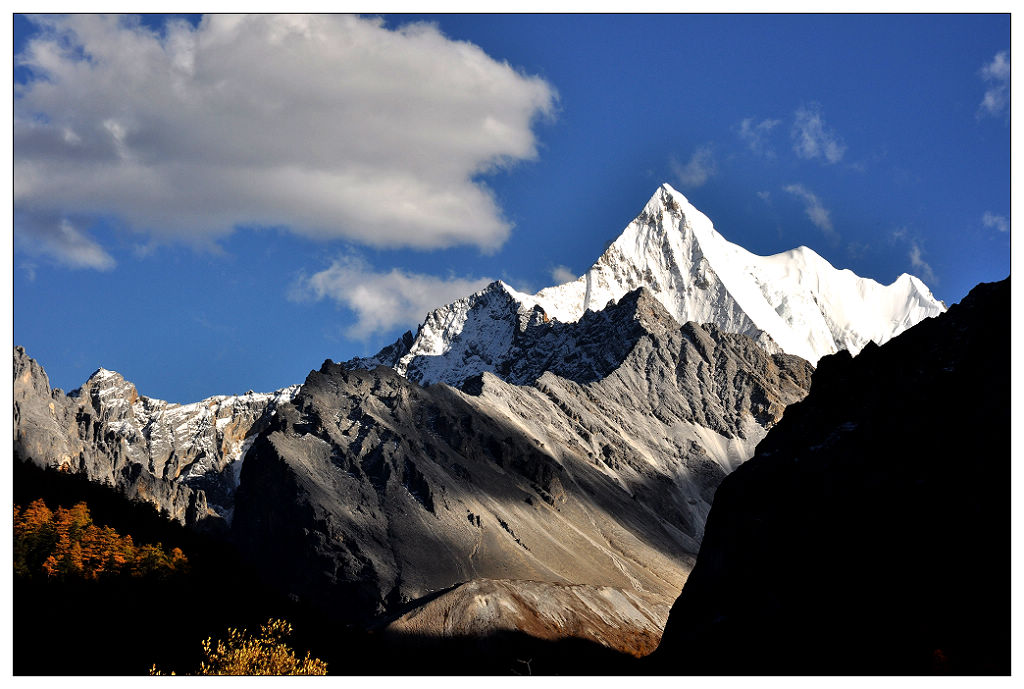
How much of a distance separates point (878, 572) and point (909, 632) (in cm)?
983

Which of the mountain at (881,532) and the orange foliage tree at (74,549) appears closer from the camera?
the mountain at (881,532)

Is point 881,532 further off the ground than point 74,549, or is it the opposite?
point 881,532

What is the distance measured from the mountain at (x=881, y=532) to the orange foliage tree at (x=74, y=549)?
5786cm

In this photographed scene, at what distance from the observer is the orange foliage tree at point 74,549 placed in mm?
114500

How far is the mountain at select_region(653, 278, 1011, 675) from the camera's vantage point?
99.2m

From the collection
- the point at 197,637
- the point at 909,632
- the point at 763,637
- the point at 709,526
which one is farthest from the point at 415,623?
the point at 909,632

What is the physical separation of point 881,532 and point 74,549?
80758mm

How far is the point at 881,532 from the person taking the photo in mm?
112562

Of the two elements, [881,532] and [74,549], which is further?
[74,549]

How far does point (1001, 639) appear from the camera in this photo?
91875 millimetres

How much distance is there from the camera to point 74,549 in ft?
384

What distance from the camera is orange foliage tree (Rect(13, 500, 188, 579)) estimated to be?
376ft

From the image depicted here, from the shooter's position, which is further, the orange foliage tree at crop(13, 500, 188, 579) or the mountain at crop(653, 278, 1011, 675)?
the orange foliage tree at crop(13, 500, 188, 579)

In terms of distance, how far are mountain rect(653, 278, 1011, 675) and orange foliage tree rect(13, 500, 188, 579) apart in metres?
57.9
